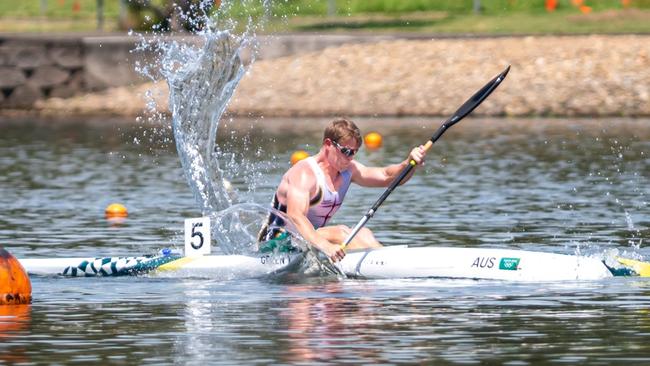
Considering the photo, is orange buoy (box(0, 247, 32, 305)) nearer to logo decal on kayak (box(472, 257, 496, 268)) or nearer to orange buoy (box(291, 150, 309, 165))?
logo decal on kayak (box(472, 257, 496, 268))

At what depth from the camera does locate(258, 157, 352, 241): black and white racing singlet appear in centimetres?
1784

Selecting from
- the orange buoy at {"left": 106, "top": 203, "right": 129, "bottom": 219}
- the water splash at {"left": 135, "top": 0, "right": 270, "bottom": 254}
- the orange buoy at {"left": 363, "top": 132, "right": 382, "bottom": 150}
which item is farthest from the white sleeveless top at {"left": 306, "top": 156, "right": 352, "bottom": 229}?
the orange buoy at {"left": 363, "top": 132, "right": 382, "bottom": 150}

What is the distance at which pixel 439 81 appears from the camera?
44188mm

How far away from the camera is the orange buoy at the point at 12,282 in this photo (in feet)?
51.3

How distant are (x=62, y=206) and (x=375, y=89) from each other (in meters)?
20.0

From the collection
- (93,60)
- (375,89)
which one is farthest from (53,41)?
(375,89)

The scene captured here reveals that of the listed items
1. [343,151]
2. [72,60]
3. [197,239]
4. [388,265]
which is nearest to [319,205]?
[343,151]

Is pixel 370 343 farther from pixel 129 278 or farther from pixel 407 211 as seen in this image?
pixel 407 211

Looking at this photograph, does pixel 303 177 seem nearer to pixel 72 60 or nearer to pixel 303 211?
pixel 303 211

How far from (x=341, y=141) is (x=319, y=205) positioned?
2.48 ft

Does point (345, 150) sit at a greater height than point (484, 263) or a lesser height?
greater

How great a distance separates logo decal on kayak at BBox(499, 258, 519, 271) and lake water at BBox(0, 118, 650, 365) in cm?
24

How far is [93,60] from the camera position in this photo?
157 feet

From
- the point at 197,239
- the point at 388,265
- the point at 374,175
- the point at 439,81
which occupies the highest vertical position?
the point at 374,175
